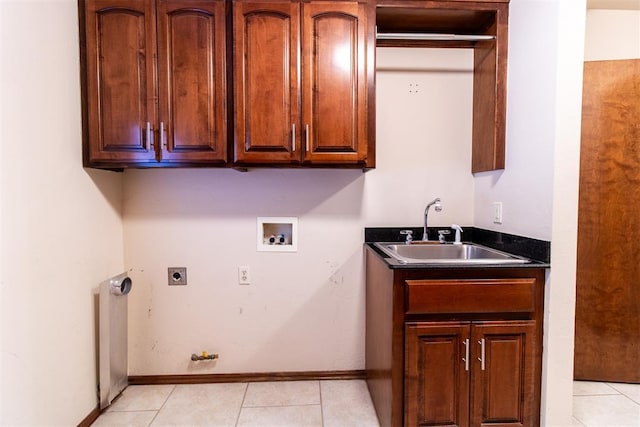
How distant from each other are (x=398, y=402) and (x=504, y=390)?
1.55 feet

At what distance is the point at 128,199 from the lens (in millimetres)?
2131

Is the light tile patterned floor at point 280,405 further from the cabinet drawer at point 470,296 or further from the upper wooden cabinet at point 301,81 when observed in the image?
the upper wooden cabinet at point 301,81

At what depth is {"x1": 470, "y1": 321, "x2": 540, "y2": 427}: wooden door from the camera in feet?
4.93

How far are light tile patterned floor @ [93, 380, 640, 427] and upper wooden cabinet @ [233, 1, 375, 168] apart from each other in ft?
4.41

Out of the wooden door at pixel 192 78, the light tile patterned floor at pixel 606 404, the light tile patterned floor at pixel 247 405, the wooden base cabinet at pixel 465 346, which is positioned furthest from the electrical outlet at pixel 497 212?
the wooden door at pixel 192 78

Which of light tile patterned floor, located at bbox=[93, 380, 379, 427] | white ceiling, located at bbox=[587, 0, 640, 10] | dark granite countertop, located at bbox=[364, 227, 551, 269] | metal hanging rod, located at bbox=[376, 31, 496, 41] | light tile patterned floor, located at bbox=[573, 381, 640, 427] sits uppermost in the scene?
white ceiling, located at bbox=[587, 0, 640, 10]

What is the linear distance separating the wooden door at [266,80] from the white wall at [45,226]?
0.80m

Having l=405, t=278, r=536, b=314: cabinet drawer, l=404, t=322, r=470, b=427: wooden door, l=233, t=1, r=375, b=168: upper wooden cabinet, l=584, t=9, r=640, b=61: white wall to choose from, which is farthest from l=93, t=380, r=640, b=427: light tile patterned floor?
l=584, t=9, r=640, b=61: white wall

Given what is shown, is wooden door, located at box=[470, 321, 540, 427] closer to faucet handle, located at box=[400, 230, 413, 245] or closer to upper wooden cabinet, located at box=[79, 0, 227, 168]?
faucet handle, located at box=[400, 230, 413, 245]

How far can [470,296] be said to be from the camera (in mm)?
1494

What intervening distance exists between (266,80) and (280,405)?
176cm

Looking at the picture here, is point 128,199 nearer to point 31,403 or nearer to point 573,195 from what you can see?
point 31,403

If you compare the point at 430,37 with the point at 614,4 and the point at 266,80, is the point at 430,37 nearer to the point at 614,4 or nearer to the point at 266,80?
the point at 266,80

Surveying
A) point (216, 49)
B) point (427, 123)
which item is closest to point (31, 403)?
point (216, 49)
